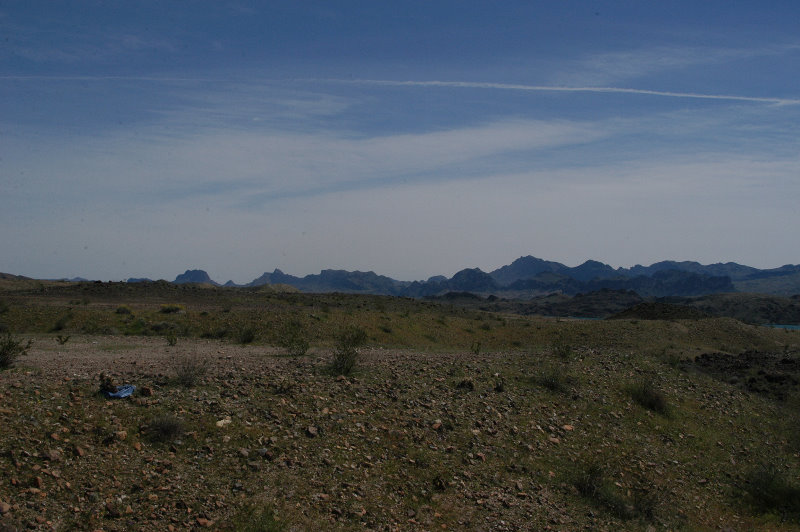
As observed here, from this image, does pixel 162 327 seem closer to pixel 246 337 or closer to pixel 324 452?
pixel 246 337

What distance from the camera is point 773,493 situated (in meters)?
12.2

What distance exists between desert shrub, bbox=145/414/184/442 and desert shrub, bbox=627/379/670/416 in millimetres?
12756

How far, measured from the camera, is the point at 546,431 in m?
13.2

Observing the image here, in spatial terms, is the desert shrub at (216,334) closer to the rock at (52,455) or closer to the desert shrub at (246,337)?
the desert shrub at (246,337)

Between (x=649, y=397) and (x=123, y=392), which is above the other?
(x=123, y=392)

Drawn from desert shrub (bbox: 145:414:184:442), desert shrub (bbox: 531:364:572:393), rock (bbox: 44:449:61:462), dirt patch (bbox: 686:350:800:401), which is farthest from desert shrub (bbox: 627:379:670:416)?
rock (bbox: 44:449:61:462)

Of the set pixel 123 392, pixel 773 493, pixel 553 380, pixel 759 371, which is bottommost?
pixel 773 493

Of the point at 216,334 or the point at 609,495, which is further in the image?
the point at 216,334

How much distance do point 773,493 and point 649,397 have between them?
4.27 metres

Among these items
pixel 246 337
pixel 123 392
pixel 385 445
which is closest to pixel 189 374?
pixel 123 392

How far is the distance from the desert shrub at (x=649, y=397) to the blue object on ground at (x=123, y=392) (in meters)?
13.5

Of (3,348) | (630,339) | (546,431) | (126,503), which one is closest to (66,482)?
(126,503)

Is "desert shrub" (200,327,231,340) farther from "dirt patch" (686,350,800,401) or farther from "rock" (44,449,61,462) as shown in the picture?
"dirt patch" (686,350,800,401)

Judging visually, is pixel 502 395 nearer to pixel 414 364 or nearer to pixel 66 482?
pixel 414 364
